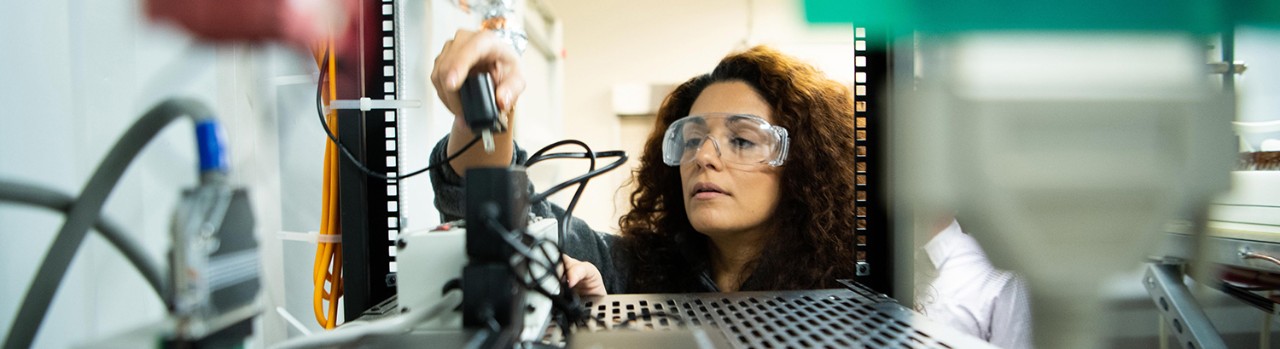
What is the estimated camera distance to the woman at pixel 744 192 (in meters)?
1.07

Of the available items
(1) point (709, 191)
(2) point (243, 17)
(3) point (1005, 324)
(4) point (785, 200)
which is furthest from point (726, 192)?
(2) point (243, 17)

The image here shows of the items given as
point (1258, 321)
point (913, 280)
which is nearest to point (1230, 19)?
point (913, 280)

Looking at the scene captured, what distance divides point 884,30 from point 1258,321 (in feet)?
7.01

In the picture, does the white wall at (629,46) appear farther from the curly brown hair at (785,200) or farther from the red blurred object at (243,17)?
the red blurred object at (243,17)

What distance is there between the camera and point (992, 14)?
0.39 meters

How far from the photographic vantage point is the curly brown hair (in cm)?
110

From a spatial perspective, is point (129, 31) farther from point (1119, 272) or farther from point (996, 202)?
point (1119, 272)

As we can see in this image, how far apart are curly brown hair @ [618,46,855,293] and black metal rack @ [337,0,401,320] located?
699 mm

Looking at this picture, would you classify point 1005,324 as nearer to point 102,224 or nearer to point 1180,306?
point 1180,306

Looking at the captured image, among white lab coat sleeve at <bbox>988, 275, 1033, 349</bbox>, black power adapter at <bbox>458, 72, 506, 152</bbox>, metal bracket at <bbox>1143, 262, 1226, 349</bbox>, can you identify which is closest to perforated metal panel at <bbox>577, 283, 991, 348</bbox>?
black power adapter at <bbox>458, 72, 506, 152</bbox>

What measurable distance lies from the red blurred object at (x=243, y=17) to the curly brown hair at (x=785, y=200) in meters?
0.87

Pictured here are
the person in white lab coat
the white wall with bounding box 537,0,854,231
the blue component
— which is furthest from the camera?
the white wall with bounding box 537,0,854,231

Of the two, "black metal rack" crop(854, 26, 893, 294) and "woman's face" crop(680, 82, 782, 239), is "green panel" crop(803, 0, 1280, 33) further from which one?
"woman's face" crop(680, 82, 782, 239)

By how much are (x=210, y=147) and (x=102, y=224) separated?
81 mm
